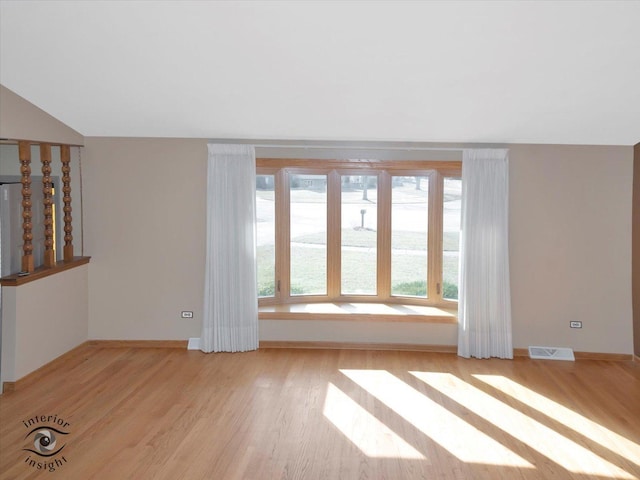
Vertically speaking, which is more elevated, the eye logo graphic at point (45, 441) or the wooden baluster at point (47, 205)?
the wooden baluster at point (47, 205)

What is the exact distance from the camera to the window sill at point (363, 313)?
262 inches

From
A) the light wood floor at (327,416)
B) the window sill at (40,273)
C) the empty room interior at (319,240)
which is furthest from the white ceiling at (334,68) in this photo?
the light wood floor at (327,416)

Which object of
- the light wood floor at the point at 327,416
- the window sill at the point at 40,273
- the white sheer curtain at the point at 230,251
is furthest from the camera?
the white sheer curtain at the point at 230,251

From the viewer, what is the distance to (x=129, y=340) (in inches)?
267

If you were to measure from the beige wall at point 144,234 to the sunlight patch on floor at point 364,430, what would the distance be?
217 cm

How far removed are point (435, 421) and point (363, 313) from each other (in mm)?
1965

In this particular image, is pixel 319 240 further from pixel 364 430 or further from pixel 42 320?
pixel 42 320

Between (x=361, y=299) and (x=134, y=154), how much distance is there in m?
2.98

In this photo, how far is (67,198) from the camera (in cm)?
646

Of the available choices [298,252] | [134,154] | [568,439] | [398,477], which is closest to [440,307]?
[298,252]

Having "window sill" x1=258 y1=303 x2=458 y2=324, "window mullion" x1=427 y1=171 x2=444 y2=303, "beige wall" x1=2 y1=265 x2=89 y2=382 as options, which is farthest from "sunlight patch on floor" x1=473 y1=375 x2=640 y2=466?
"beige wall" x1=2 y1=265 x2=89 y2=382

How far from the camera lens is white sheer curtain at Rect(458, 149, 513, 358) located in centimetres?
639

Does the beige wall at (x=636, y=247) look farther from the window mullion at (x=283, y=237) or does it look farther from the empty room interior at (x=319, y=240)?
the window mullion at (x=283, y=237)

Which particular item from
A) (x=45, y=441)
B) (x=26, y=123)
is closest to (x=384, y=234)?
(x=26, y=123)
